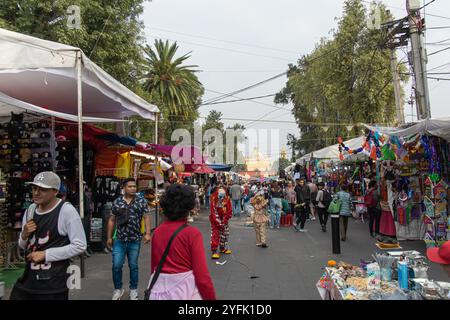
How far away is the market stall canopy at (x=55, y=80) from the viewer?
6203 millimetres

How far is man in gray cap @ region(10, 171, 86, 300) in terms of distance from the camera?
3.21 metres

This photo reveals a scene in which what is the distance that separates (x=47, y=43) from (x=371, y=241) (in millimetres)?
9307

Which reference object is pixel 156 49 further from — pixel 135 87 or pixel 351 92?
pixel 351 92

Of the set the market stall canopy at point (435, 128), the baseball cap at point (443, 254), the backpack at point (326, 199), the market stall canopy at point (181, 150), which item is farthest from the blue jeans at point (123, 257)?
the backpack at point (326, 199)

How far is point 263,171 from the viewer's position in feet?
205

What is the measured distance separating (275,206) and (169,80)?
61.7 ft

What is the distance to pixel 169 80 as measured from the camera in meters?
30.6

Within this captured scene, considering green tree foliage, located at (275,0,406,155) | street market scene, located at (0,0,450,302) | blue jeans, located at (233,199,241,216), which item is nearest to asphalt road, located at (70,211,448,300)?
street market scene, located at (0,0,450,302)

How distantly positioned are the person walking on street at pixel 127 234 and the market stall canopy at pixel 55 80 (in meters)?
2.60

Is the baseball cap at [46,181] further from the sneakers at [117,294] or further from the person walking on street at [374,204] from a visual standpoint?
the person walking on street at [374,204]

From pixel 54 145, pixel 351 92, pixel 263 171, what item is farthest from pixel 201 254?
pixel 263 171

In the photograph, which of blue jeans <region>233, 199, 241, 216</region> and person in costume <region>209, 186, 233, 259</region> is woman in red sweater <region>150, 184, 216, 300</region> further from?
blue jeans <region>233, 199, 241, 216</region>

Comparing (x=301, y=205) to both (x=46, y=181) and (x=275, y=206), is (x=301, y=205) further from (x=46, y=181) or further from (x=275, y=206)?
(x=46, y=181)

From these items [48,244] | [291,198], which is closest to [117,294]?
[48,244]
